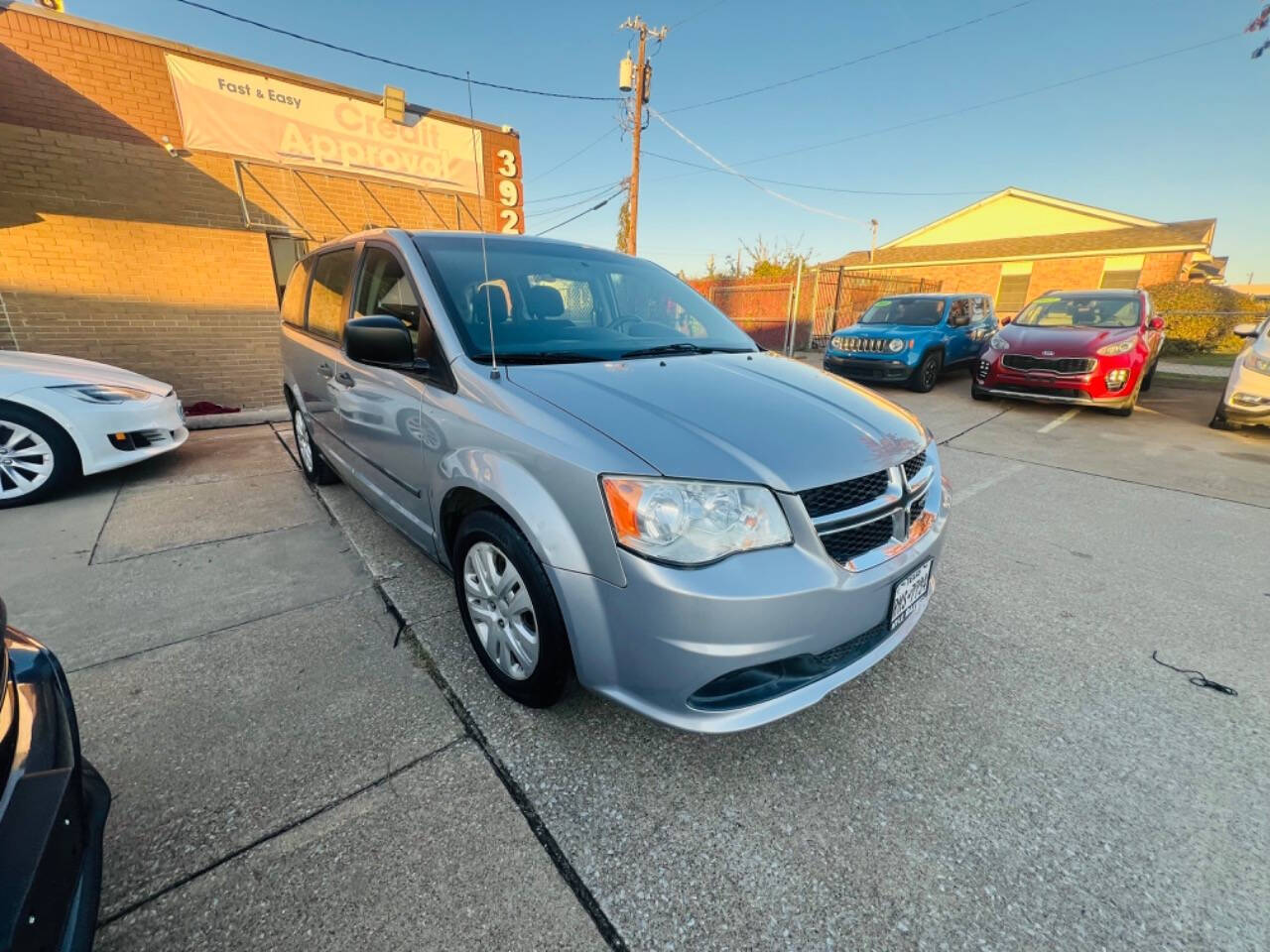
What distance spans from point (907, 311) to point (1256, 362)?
4266 millimetres

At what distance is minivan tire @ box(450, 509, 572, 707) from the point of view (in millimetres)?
1679

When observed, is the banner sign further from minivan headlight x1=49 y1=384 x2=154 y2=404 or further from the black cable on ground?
the black cable on ground

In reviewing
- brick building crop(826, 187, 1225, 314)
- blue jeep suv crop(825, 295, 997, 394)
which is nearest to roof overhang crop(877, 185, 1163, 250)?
brick building crop(826, 187, 1225, 314)

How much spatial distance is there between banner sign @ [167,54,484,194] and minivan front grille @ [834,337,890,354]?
6.23 metres

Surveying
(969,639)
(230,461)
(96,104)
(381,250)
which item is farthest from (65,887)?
(96,104)

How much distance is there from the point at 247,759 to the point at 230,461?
417 centimetres

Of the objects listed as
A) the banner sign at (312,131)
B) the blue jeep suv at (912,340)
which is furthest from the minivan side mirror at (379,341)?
the blue jeep suv at (912,340)

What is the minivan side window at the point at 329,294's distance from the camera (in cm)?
305

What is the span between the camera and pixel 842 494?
1.63 meters

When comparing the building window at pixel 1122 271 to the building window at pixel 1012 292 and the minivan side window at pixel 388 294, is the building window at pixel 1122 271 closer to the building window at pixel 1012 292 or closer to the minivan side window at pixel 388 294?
the building window at pixel 1012 292

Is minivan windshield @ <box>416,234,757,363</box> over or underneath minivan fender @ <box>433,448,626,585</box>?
over

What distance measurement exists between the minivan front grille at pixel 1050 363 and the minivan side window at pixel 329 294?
25.4 ft

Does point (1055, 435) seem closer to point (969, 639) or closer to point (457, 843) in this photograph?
point (969, 639)

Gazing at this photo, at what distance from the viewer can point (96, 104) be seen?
232 inches
